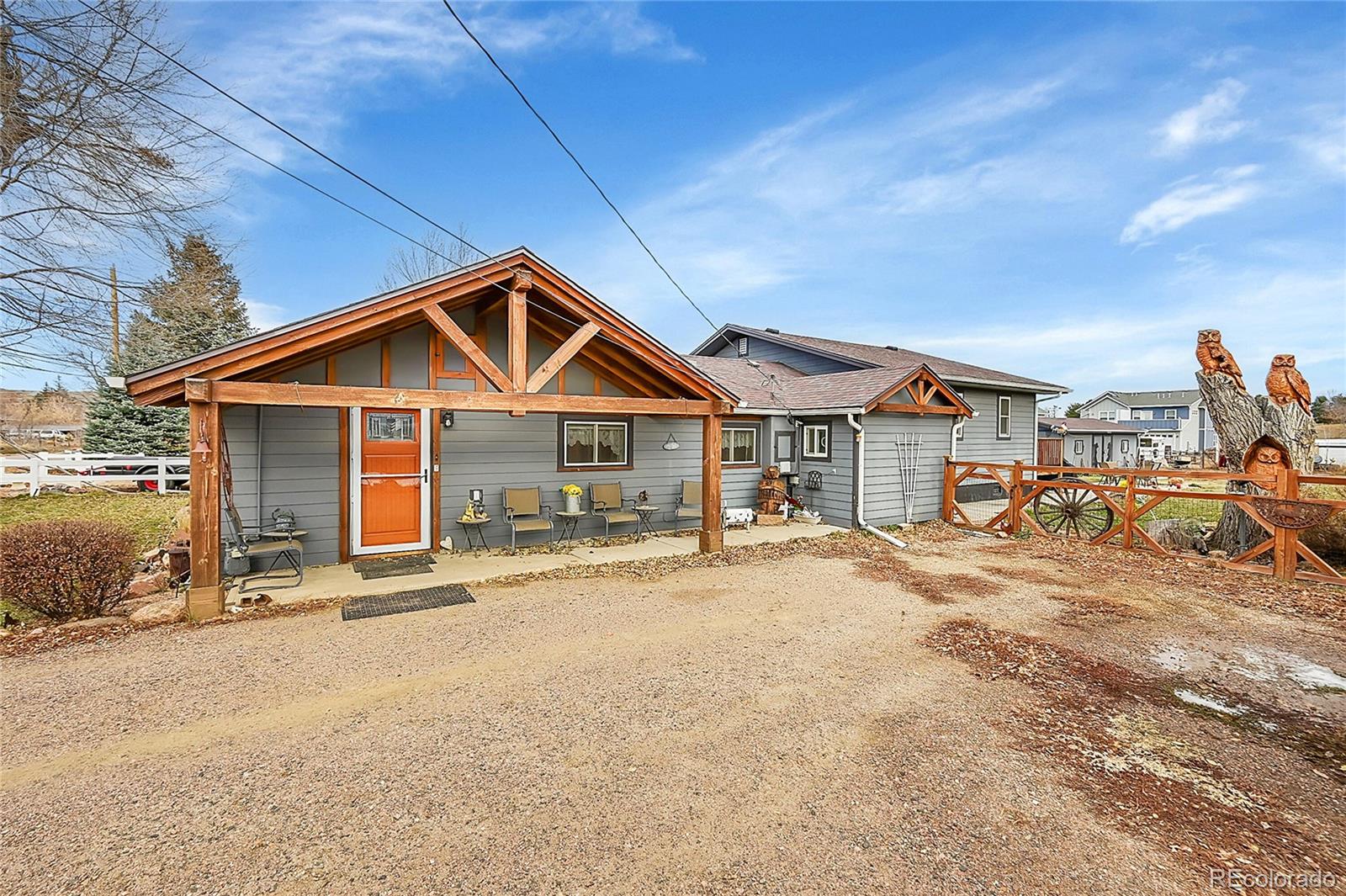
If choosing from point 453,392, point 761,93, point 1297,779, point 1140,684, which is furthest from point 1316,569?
point 761,93

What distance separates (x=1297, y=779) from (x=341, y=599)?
7.39 meters

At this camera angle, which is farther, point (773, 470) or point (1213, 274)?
point (1213, 274)

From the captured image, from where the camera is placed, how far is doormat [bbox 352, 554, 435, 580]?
23.0ft

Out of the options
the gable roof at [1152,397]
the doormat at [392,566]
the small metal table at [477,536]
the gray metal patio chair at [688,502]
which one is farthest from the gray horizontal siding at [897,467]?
the gable roof at [1152,397]

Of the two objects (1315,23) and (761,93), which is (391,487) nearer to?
(761,93)

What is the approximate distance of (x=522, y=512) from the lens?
8500 millimetres

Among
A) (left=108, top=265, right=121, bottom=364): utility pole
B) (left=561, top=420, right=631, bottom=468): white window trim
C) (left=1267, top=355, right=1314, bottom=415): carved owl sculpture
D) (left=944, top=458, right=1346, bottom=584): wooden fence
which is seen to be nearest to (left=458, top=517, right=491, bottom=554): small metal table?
(left=561, top=420, right=631, bottom=468): white window trim

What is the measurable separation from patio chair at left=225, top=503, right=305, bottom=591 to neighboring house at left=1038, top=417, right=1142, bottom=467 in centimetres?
3020

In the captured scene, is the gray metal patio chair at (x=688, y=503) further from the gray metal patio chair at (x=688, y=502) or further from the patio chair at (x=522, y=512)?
the patio chair at (x=522, y=512)

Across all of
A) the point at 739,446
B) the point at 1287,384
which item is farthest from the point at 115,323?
the point at 1287,384

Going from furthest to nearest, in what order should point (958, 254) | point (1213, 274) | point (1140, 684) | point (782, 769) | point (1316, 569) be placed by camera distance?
point (958, 254) < point (1213, 274) < point (1316, 569) < point (1140, 684) < point (782, 769)

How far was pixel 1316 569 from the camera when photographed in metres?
7.00

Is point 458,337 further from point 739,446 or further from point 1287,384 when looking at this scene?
point 1287,384

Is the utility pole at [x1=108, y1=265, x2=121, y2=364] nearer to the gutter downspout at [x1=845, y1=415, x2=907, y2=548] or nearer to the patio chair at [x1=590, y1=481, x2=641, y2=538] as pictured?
the patio chair at [x1=590, y1=481, x2=641, y2=538]
